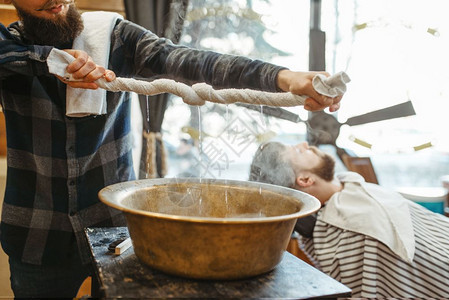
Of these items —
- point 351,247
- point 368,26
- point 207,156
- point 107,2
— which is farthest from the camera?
point 368,26

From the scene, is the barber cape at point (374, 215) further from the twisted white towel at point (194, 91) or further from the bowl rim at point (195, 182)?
the twisted white towel at point (194, 91)

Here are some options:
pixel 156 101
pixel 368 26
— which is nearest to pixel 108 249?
pixel 156 101

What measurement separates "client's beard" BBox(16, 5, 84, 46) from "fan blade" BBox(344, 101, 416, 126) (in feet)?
5.86

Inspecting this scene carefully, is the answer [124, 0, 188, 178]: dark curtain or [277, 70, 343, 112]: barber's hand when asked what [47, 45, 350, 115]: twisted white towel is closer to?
[277, 70, 343, 112]: barber's hand

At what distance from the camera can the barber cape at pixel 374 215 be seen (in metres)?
1.74

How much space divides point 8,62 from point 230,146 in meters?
0.85

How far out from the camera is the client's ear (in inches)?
79.6

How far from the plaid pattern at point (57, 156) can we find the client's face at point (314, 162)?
945mm

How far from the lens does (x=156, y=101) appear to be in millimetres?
2328

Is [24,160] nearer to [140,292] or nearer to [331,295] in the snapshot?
[140,292]

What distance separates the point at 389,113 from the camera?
2412 mm

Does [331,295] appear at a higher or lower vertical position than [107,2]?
lower

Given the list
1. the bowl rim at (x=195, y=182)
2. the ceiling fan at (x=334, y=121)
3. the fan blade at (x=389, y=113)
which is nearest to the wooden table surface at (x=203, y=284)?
the bowl rim at (x=195, y=182)

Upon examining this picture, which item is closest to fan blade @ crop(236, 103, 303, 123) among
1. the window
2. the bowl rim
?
the window
